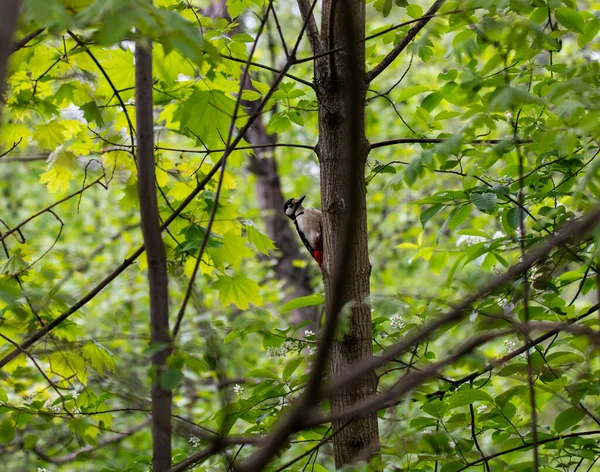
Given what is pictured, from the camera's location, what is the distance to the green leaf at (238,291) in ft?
9.14

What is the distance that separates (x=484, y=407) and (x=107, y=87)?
209 cm

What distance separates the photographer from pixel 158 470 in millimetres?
1247

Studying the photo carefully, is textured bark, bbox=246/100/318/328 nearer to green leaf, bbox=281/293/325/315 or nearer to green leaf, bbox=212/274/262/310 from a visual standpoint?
green leaf, bbox=212/274/262/310

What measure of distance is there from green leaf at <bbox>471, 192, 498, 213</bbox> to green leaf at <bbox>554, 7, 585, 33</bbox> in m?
0.60

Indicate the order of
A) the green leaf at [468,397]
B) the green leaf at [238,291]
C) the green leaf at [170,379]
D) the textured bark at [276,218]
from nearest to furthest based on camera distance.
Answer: the green leaf at [170,379], the green leaf at [468,397], the green leaf at [238,291], the textured bark at [276,218]

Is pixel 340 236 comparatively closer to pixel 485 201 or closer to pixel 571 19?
pixel 485 201

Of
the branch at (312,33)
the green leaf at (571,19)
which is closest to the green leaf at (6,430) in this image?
the branch at (312,33)

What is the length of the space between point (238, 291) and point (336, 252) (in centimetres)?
89

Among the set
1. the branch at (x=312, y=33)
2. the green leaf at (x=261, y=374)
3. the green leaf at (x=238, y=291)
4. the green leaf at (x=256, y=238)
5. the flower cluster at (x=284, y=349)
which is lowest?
the green leaf at (x=261, y=374)

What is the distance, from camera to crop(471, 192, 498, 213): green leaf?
1.94 metres

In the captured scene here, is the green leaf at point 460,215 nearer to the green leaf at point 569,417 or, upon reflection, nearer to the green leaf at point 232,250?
the green leaf at point 569,417

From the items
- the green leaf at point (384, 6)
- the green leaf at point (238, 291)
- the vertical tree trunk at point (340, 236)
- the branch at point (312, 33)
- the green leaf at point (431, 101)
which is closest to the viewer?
the vertical tree trunk at point (340, 236)

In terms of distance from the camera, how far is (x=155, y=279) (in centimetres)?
134

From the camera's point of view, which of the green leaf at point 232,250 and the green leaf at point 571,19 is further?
the green leaf at point 232,250
